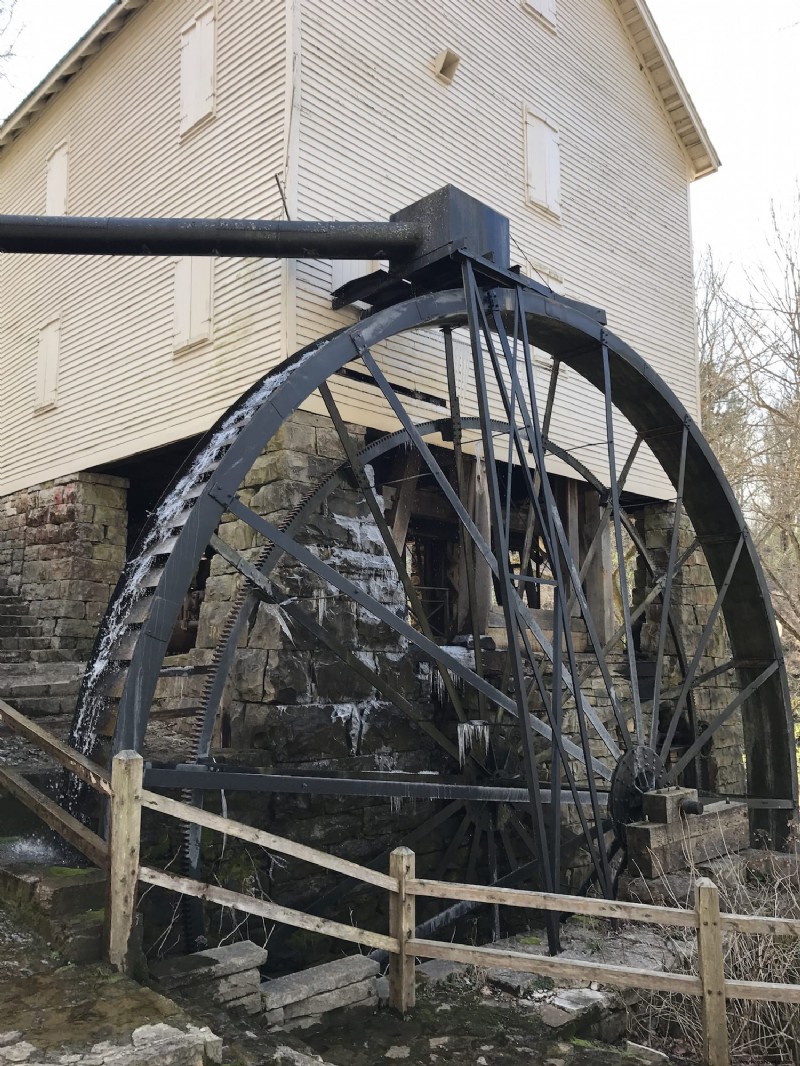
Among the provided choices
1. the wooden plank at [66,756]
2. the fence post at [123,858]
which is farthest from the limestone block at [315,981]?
the wooden plank at [66,756]

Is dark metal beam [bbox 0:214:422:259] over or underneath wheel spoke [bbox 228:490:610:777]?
over

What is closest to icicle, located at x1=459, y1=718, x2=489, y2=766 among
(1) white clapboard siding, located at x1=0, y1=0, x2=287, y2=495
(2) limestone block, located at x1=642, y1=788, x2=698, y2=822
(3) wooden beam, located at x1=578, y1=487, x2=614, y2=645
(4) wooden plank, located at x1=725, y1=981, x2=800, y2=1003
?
(2) limestone block, located at x1=642, y1=788, x2=698, y2=822

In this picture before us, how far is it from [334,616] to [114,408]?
3.99m

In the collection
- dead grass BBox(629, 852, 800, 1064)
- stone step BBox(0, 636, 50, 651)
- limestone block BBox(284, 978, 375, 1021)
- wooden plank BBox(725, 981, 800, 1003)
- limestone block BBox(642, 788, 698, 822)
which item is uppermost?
stone step BBox(0, 636, 50, 651)

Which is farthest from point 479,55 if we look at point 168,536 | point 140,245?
point 168,536

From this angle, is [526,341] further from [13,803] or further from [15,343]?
[15,343]

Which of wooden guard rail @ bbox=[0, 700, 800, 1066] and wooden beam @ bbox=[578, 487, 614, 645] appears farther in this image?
wooden beam @ bbox=[578, 487, 614, 645]

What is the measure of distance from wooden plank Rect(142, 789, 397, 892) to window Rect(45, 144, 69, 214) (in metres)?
9.59

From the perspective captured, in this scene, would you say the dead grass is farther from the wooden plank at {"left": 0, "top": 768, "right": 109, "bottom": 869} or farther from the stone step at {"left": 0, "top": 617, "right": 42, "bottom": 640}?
the stone step at {"left": 0, "top": 617, "right": 42, "bottom": 640}

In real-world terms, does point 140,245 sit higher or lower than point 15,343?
lower

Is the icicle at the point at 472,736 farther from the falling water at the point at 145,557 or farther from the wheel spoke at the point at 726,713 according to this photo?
the falling water at the point at 145,557

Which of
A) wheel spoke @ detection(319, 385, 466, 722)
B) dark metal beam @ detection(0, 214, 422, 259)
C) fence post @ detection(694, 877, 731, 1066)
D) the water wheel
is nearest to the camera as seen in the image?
fence post @ detection(694, 877, 731, 1066)

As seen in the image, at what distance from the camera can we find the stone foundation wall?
9664mm

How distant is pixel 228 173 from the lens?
28.1 feet
